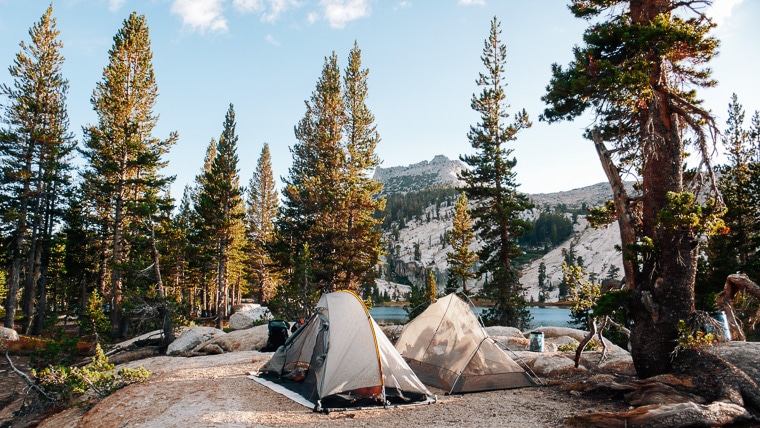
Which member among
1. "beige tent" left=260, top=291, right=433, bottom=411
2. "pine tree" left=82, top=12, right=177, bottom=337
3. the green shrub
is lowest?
the green shrub

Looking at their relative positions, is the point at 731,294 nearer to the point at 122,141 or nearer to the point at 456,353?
the point at 456,353

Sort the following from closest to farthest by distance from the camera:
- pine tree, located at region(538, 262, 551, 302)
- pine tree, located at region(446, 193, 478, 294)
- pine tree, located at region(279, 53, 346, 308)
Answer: pine tree, located at region(279, 53, 346, 308) → pine tree, located at region(446, 193, 478, 294) → pine tree, located at region(538, 262, 551, 302)

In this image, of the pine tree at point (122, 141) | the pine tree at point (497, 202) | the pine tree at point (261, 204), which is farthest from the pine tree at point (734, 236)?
the pine tree at point (261, 204)

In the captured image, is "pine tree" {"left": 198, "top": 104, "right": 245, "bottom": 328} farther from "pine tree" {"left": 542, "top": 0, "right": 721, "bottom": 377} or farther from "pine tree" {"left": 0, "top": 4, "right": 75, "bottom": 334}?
"pine tree" {"left": 542, "top": 0, "right": 721, "bottom": 377}

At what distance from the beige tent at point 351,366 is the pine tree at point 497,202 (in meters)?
20.0

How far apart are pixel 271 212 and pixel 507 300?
1242 inches

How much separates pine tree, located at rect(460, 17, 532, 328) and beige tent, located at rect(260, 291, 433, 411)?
20035mm

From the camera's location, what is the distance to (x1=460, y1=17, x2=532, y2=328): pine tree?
28328 mm

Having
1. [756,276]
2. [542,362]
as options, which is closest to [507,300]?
[756,276]

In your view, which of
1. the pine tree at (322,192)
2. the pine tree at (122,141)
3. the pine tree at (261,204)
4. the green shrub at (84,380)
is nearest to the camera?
the green shrub at (84,380)

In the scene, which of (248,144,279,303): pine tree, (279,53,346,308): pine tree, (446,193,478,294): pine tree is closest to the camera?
(279,53,346,308): pine tree

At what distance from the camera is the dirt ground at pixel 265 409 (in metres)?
7.62

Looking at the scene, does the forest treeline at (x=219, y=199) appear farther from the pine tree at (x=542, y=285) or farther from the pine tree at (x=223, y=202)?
the pine tree at (x=542, y=285)

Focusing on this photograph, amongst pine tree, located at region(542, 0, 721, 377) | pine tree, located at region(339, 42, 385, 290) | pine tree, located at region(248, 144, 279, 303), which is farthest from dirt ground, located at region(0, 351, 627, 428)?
pine tree, located at region(248, 144, 279, 303)
